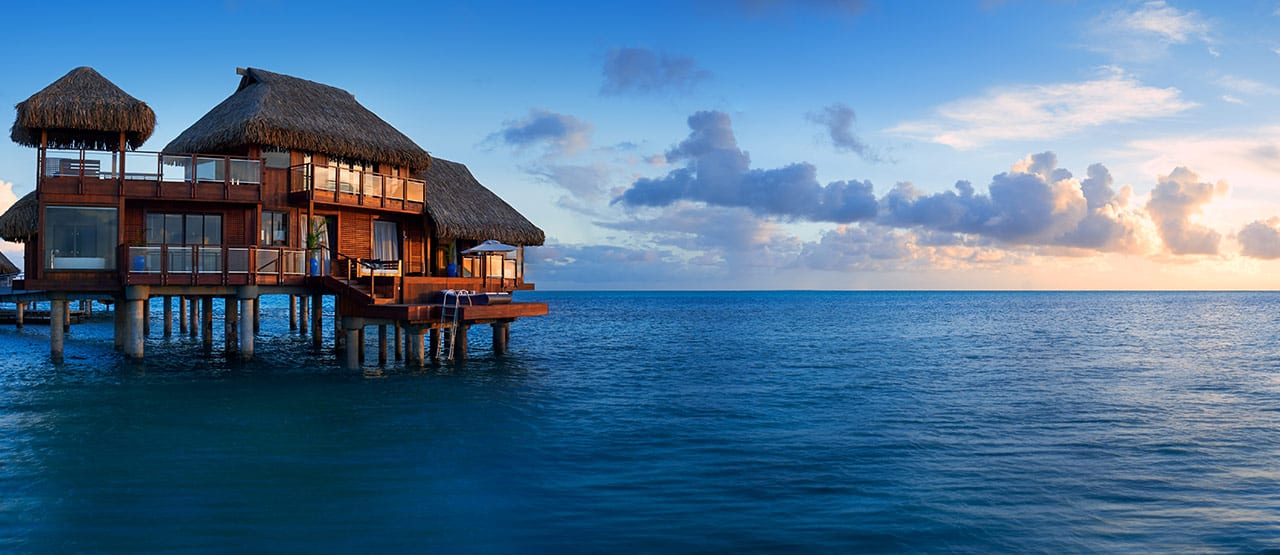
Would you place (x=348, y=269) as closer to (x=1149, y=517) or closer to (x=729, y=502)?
(x=729, y=502)

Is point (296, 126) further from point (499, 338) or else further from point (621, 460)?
point (621, 460)

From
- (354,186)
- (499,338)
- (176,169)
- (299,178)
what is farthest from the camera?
(499,338)

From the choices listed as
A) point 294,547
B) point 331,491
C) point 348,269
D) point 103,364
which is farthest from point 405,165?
point 294,547

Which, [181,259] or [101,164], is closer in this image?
[181,259]

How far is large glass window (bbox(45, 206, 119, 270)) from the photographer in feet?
81.6

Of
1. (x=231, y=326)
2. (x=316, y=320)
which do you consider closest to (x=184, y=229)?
(x=231, y=326)

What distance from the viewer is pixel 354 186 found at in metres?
27.8

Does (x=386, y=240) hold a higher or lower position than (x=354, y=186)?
lower

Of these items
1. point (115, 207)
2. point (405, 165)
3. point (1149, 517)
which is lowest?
point (1149, 517)

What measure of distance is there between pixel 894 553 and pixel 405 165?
81.0ft

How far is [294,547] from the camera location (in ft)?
34.8

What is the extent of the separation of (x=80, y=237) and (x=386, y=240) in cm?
946

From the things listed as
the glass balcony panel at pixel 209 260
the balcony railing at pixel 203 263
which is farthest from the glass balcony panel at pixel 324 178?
the glass balcony panel at pixel 209 260

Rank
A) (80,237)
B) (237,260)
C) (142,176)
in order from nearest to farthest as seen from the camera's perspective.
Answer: (237,260) < (80,237) < (142,176)
